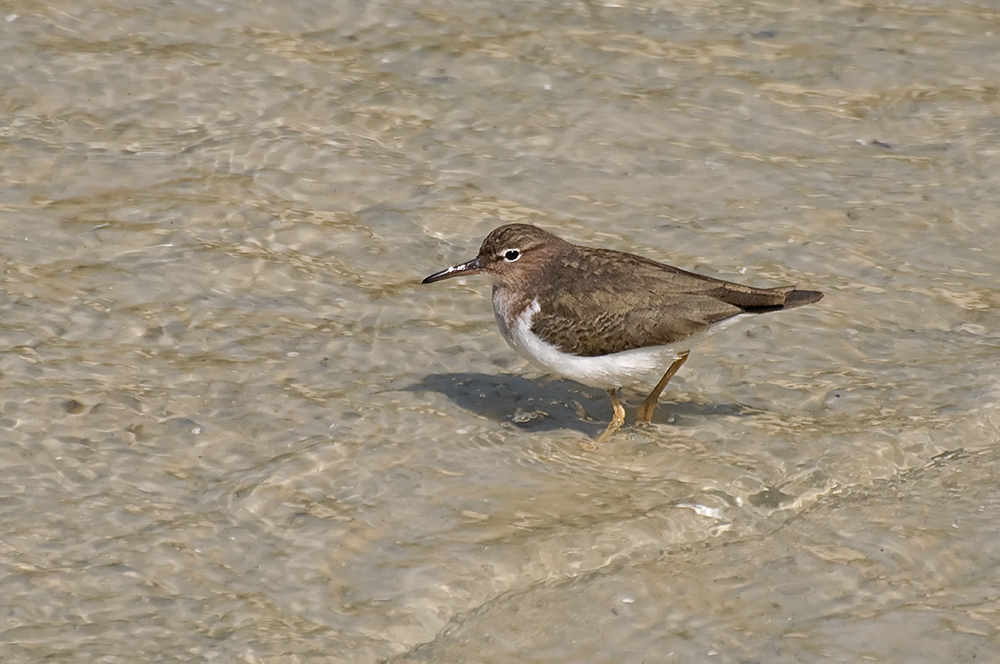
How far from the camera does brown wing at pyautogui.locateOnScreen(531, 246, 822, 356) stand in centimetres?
734

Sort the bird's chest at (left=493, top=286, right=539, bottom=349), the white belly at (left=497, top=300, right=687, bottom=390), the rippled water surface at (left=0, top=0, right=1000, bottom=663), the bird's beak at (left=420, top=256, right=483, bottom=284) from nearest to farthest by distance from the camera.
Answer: the rippled water surface at (left=0, top=0, right=1000, bottom=663) < the white belly at (left=497, top=300, right=687, bottom=390) < the bird's chest at (left=493, top=286, right=539, bottom=349) < the bird's beak at (left=420, top=256, right=483, bottom=284)

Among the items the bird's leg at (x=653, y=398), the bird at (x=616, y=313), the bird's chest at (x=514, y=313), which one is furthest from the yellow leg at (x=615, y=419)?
the bird's chest at (x=514, y=313)

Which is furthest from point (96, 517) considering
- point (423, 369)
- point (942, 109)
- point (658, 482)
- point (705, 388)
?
point (942, 109)

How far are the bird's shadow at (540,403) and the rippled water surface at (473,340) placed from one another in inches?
1.2

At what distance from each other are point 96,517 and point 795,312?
459 cm

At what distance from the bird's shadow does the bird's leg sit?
86 mm

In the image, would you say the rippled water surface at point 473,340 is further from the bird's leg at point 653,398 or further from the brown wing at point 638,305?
the brown wing at point 638,305

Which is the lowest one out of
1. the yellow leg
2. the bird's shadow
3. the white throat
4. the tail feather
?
the bird's shadow

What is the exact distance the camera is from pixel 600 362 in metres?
7.46

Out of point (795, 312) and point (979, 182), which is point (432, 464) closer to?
point (795, 312)

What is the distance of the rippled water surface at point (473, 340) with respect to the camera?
6266 mm

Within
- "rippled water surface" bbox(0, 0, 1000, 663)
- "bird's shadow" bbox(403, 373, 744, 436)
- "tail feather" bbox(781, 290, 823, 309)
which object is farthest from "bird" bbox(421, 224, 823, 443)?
"rippled water surface" bbox(0, 0, 1000, 663)

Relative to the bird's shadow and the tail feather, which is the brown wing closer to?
the tail feather

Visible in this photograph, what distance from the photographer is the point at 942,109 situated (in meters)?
10.8
